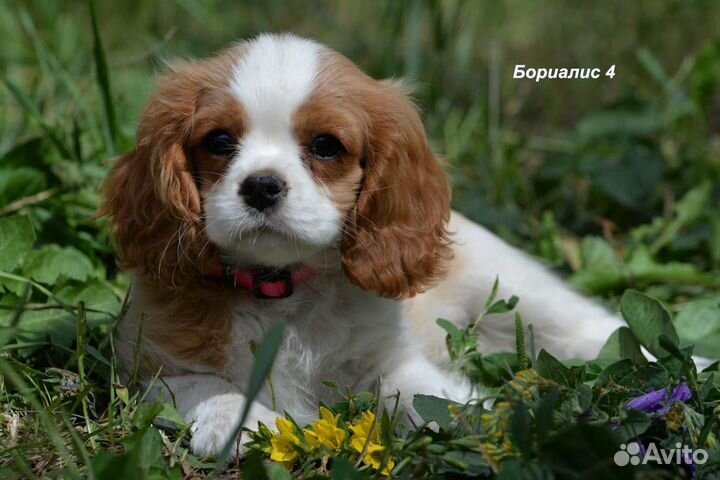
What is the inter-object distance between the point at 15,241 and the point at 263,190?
1.14 m

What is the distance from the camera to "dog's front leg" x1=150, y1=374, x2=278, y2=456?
2.48 meters

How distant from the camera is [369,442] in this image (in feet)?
7.59

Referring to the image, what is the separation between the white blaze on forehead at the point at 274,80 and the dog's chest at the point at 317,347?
61 cm

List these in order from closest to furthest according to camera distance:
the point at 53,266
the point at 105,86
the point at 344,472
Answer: the point at 344,472
the point at 53,266
the point at 105,86

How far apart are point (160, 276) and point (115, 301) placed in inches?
24.4

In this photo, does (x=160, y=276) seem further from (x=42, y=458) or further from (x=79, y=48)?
(x=79, y=48)

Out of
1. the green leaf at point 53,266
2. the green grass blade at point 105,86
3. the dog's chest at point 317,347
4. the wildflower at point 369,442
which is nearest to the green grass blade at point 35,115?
the green grass blade at point 105,86

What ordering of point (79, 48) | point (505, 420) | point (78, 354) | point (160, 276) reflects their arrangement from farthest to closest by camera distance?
point (79, 48), point (160, 276), point (78, 354), point (505, 420)

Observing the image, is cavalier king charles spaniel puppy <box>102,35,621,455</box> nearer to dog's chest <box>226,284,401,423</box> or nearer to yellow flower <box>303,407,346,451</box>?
dog's chest <box>226,284,401,423</box>

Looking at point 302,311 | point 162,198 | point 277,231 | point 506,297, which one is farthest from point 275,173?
point 506,297

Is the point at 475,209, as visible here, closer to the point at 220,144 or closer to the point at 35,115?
the point at 35,115

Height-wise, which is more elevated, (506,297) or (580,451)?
(580,451)

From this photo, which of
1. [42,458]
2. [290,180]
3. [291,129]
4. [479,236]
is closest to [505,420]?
[290,180]

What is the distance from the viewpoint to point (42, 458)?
7.74 feet
